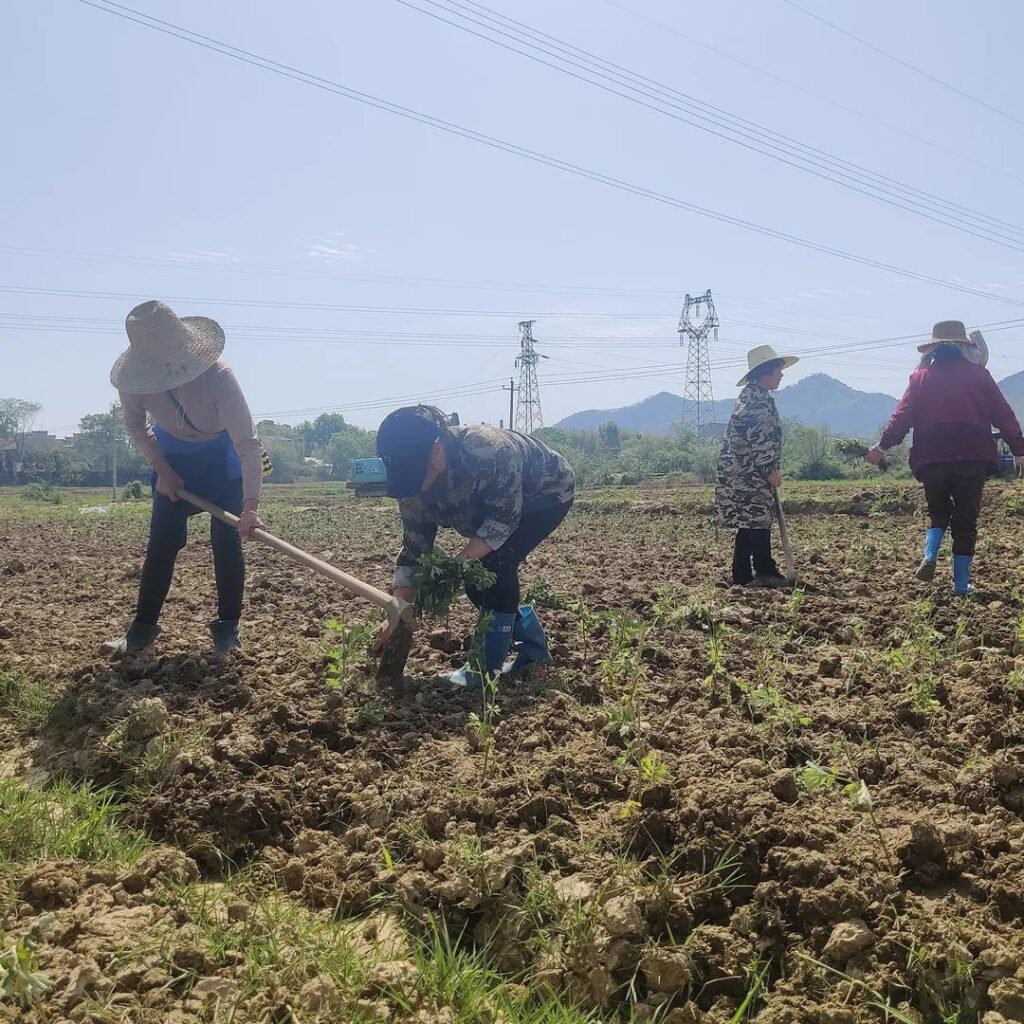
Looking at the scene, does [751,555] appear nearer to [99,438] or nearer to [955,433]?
[955,433]

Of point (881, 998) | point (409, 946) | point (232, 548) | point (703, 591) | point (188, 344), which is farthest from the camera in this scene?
point (703, 591)

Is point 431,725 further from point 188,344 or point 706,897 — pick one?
point 188,344

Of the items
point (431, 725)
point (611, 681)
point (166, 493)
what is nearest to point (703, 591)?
point (611, 681)

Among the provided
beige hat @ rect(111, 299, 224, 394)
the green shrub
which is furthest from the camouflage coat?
the green shrub

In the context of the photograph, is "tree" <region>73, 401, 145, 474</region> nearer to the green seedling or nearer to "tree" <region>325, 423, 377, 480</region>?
"tree" <region>325, 423, 377, 480</region>

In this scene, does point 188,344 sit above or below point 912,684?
above

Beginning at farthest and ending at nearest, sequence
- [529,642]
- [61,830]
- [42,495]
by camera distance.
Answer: [42,495]
[529,642]
[61,830]

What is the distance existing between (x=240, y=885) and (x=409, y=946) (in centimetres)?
59

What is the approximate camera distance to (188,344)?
4.22 m

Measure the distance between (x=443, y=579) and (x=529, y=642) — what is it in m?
0.77

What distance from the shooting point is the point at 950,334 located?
5.81 metres

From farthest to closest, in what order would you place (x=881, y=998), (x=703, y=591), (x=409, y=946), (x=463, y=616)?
(x=703, y=591), (x=463, y=616), (x=409, y=946), (x=881, y=998)

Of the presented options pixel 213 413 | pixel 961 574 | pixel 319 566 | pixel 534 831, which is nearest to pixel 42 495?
pixel 213 413

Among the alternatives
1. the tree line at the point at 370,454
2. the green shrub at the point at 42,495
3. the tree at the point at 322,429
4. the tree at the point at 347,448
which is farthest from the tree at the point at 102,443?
the tree at the point at 322,429
